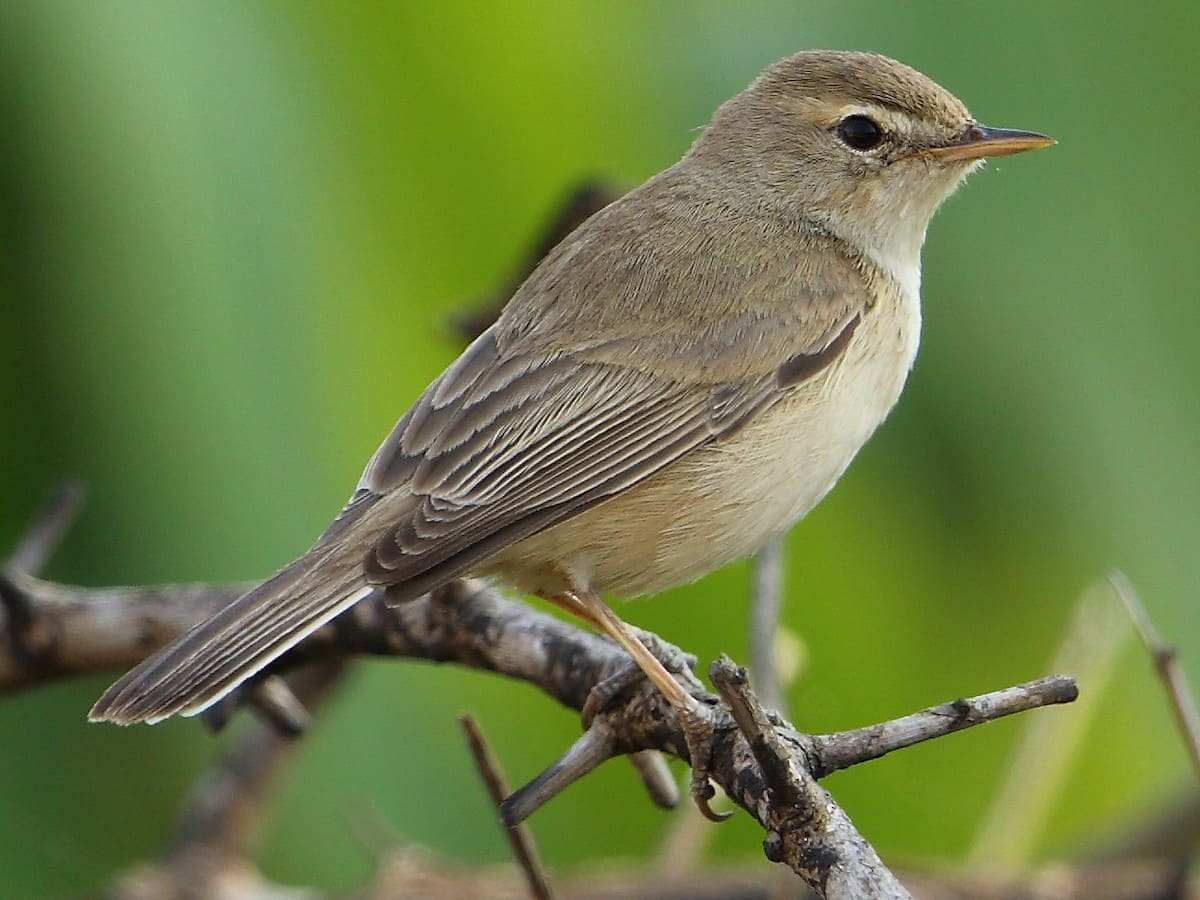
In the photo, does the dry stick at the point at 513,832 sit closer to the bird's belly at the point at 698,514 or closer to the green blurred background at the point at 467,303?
the bird's belly at the point at 698,514

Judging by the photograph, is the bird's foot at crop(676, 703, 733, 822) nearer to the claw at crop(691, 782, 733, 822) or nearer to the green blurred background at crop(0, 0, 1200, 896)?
the claw at crop(691, 782, 733, 822)

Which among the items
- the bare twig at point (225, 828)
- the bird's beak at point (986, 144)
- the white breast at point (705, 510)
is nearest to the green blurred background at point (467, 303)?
the bird's beak at point (986, 144)

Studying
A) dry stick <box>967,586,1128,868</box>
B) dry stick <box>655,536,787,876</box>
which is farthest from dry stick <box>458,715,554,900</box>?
dry stick <box>967,586,1128,868</box>

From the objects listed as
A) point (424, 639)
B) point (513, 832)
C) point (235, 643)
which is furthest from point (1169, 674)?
point (235, 643)

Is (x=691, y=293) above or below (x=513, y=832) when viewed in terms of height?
above

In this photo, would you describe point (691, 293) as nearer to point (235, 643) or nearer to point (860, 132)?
point (860, 132)
